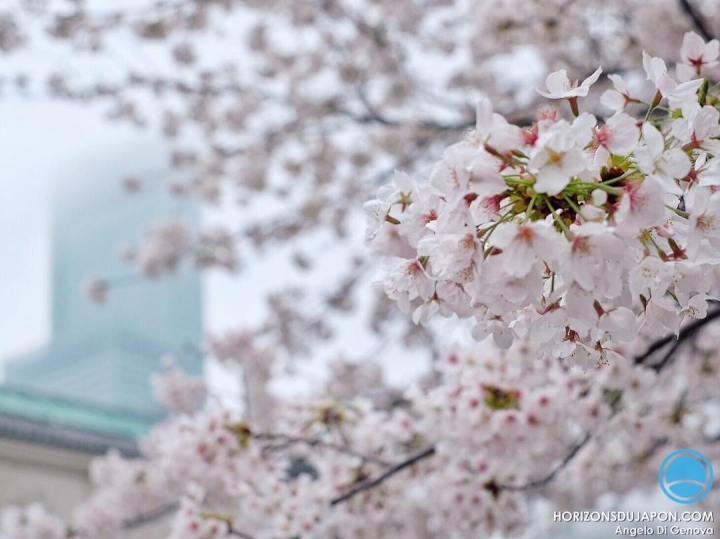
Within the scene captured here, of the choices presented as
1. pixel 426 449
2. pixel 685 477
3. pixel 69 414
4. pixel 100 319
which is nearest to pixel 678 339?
pixel 426 449

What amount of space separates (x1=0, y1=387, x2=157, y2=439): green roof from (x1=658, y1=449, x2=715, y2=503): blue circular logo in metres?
4.15

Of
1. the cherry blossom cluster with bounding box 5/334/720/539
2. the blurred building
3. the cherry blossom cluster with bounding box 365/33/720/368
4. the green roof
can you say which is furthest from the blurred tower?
the cherry blossom cluster with bounding box 365/33/720/368

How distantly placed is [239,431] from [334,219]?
2.73 meters

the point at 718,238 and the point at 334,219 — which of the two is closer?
the point at 718,238

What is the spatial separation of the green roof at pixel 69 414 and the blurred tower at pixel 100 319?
1252 centimetres

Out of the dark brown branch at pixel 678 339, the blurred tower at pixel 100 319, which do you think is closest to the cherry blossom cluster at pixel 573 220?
the dark brown branch at pixel 678 339

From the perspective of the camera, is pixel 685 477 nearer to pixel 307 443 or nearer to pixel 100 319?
pixel 307 443

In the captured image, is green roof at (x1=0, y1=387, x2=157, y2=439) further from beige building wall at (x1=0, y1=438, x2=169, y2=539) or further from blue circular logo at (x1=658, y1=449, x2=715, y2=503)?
blue circular logo at (x1=658, y1=449, x2=715, y2=503)

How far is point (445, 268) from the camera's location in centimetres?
66

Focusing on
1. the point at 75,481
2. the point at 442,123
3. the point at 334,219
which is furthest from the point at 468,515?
the point at 75,481

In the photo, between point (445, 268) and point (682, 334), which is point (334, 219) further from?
point (445, 268)

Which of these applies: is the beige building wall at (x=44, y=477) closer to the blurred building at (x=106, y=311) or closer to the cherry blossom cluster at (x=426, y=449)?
the cherry blossom cluster at (x=426, y=449)

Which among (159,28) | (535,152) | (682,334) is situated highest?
(535,152)

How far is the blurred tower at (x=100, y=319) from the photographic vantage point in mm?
21062
